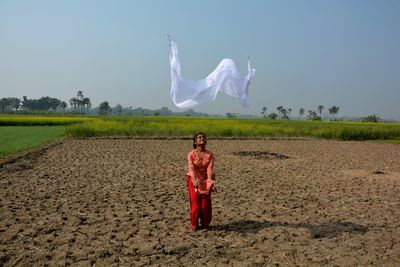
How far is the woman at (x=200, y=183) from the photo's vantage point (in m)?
5.94

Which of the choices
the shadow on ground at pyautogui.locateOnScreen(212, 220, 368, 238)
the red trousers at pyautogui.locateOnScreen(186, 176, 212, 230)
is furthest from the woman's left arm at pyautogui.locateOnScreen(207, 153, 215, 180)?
the shadow on ground at pyautogui.locateOnScreen(212, 220, 368, 238)

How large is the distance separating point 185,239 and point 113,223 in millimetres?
1377

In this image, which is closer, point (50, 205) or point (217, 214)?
point (217, 214)

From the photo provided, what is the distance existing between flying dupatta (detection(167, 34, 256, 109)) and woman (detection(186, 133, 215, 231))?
622cm

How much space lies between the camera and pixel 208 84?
13172 mm

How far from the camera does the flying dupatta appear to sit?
12.2m

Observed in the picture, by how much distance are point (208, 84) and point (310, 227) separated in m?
7.66

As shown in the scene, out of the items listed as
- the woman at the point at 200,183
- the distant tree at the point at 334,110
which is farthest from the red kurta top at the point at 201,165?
the distant tree at the point at 334,110

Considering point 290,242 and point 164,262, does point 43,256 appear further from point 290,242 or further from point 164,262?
point 290,242

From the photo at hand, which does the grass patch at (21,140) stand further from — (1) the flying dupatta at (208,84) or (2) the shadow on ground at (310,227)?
(2) the shadow on ground at (310,227)

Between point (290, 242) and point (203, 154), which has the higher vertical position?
point (203, 154)

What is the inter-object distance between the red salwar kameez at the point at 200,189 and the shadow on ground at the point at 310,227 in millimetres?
309

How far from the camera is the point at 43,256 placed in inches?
190

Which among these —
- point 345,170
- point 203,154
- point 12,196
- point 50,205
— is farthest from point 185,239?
point 345,170
